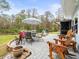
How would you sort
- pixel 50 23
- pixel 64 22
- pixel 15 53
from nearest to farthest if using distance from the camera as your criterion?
pixel 15 53 < pixel 64 22 < pixel 50 23

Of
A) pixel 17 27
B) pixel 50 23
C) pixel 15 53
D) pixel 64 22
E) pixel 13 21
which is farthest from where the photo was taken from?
pixel 50 23

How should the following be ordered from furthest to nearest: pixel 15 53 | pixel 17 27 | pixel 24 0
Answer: pixel 24 0
pixel 17 27
pixel 15 53

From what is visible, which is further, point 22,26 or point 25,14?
point 25,14

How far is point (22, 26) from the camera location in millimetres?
21438

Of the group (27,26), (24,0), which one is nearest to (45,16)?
(27,26)

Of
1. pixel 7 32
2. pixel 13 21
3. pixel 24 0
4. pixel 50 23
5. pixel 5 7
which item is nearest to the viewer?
pixel 7 32

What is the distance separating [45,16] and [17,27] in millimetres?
8916

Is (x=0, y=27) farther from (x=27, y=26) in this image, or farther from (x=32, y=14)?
(x=32, y=14)

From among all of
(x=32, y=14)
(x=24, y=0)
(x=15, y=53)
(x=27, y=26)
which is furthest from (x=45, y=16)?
(x=15, y=53)

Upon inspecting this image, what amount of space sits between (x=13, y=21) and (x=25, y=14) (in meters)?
5.13

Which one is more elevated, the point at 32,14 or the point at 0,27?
the point at 32,14

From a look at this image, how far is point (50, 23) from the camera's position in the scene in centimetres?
2592

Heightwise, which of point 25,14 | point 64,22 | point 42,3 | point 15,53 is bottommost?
point 15,53

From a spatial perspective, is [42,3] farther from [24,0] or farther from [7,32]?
[7,32]
